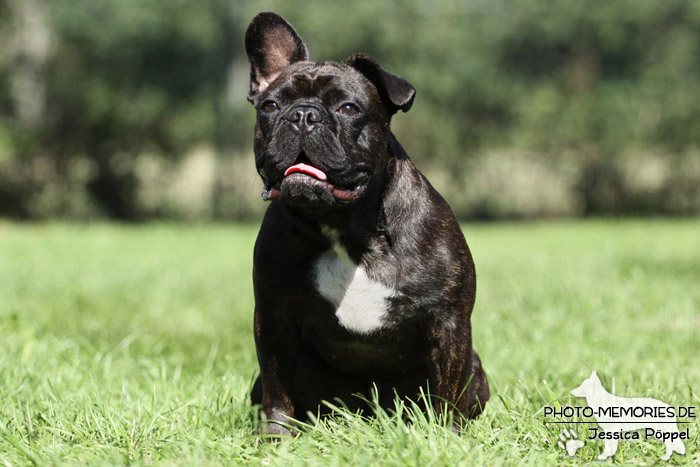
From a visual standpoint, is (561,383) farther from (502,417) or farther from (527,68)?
(527,68)

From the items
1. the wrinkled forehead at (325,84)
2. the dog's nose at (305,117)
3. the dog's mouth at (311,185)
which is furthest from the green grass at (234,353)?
the wrinkled forehead at (325,84)

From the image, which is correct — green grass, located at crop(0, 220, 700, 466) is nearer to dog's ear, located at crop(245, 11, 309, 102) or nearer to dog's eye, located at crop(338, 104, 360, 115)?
dog's eye, located at crop(338, 104, 360, 115)

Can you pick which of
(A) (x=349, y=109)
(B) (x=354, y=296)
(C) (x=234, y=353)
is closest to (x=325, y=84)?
(A) (x=349, y=109)

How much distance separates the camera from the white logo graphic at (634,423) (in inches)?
104

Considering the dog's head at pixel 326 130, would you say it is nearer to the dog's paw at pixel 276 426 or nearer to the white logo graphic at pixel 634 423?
the dog's paw at pixel 276 426

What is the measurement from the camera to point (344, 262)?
2.93 metres

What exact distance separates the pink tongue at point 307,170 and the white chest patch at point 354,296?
1.09ft

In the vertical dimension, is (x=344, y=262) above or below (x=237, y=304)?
above

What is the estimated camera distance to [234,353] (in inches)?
188

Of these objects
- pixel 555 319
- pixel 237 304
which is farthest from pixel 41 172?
pixel 555 319

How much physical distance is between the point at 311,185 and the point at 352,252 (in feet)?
1.17

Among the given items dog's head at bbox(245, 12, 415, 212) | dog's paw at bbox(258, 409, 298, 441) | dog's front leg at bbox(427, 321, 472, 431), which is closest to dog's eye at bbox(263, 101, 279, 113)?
dog's head at bbox(245, 12, 415, 212)

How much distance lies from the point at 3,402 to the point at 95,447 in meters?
0.91

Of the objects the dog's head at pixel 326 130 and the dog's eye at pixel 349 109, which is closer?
the dog's head at pixel 326 130
